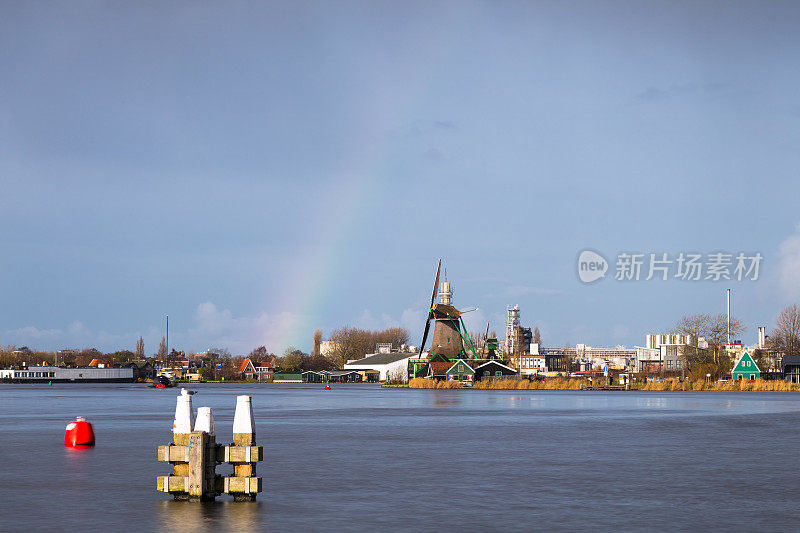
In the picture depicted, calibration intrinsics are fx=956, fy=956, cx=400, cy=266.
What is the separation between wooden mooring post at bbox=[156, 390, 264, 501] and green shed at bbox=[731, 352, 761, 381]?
156674mm

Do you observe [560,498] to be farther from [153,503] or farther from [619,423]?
[619,423]

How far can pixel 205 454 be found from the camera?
17312 mm

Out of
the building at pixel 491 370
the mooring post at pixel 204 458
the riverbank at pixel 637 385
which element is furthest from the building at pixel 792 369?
the mooring post at pixel 204 458

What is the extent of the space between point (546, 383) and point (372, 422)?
358ft

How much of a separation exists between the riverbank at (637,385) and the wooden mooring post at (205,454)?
131 metres

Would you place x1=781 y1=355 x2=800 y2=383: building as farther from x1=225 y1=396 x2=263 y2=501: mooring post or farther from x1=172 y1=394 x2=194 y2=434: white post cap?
x1=172 y1=394 x2=194 y2=434: white post cap

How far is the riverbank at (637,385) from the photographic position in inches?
5536

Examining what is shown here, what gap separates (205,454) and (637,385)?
14316 centimetres

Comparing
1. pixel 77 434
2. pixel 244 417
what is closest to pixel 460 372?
pixel 77 434

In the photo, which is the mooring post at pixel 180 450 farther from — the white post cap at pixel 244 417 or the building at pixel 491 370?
the building at pixel 491 370

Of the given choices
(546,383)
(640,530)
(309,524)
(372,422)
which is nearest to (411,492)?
(309,524)

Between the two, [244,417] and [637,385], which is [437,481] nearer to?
[244,417]

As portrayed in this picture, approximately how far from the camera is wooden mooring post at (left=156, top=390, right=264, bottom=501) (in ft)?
56.4

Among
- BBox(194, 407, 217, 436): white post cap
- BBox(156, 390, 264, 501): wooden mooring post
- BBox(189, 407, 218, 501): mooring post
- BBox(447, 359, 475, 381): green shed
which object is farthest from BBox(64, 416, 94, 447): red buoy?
BBox(447, 359, 475, 381): green shed
